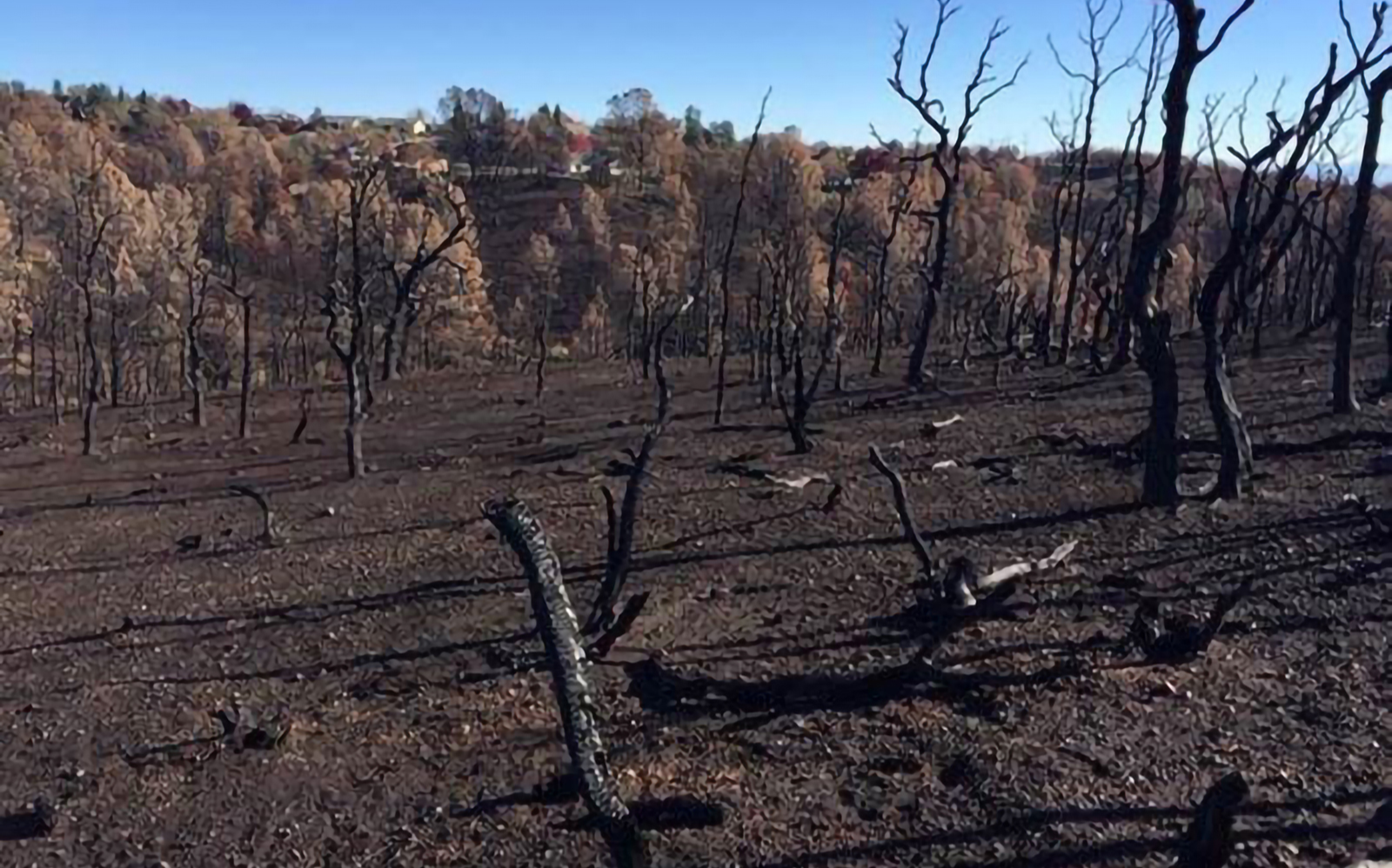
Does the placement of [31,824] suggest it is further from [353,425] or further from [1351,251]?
[1351,251]

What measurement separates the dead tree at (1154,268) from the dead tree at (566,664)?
9.00m

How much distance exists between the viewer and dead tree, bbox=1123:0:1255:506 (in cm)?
1243

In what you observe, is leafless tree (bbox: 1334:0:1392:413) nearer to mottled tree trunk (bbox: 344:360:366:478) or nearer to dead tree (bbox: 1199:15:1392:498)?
dead tree (bbox: 1199:15:1392:498)

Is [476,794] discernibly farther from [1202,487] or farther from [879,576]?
[1202,487]

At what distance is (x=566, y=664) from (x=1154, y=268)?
978 cm

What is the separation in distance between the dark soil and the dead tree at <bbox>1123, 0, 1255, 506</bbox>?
62cm

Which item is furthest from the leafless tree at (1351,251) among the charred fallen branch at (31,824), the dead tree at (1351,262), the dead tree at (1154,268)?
the charred fallen branch at (31,824)

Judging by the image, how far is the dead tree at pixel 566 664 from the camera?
18.1ft

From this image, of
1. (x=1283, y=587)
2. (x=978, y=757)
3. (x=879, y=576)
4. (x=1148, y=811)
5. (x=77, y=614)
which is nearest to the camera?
(x=1148, y=811)

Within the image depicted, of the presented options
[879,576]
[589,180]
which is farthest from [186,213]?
[879,576]

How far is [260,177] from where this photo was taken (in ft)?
316

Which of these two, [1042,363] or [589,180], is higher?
[589,180]

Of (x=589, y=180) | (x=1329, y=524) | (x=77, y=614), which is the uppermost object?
(x=589, y=180)

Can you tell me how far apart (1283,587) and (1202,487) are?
3.50 metres
